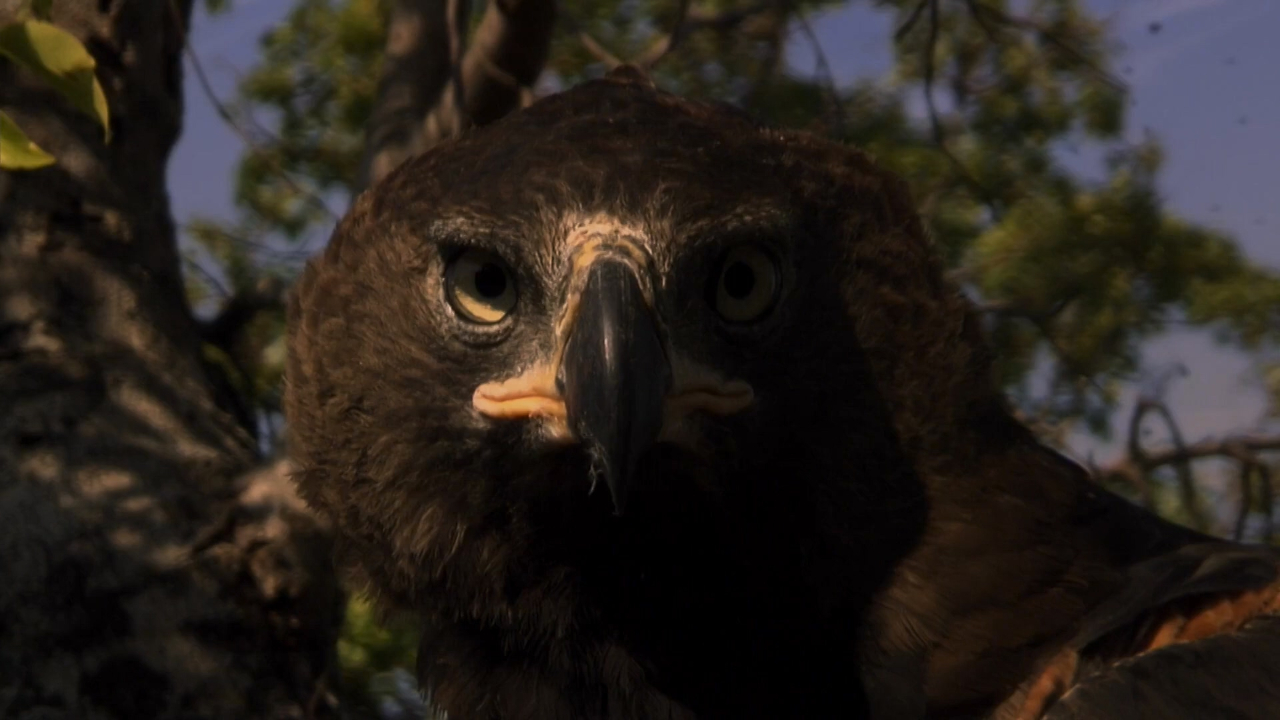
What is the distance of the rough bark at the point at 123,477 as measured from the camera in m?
4.66

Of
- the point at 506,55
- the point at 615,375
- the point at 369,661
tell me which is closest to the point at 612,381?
the point at 615,375

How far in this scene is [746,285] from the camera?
2635mm

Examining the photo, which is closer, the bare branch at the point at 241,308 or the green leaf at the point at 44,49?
the green leaf at the point at 44,49

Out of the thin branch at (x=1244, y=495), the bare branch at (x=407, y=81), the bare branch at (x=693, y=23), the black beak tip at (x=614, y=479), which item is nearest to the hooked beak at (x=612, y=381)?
the black beak tip at (x=614, y=479)

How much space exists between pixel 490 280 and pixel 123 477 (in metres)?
2.73

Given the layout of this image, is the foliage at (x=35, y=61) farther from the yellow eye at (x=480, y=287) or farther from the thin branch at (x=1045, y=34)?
the thin branch at (x=1045, y=34)

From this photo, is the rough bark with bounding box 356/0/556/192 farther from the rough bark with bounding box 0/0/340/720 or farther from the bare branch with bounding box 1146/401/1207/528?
the bare branch with bounding box 1146/401/1207/528

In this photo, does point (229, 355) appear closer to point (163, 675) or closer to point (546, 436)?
point (163, 675)

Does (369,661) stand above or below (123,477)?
below

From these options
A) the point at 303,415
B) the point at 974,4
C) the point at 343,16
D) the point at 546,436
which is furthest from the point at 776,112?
the point at 546,436

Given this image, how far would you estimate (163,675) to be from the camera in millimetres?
4695

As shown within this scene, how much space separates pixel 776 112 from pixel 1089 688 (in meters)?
4.95

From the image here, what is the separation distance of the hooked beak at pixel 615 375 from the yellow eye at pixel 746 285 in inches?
7.9

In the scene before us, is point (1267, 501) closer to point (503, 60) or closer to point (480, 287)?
point (503, 60)
